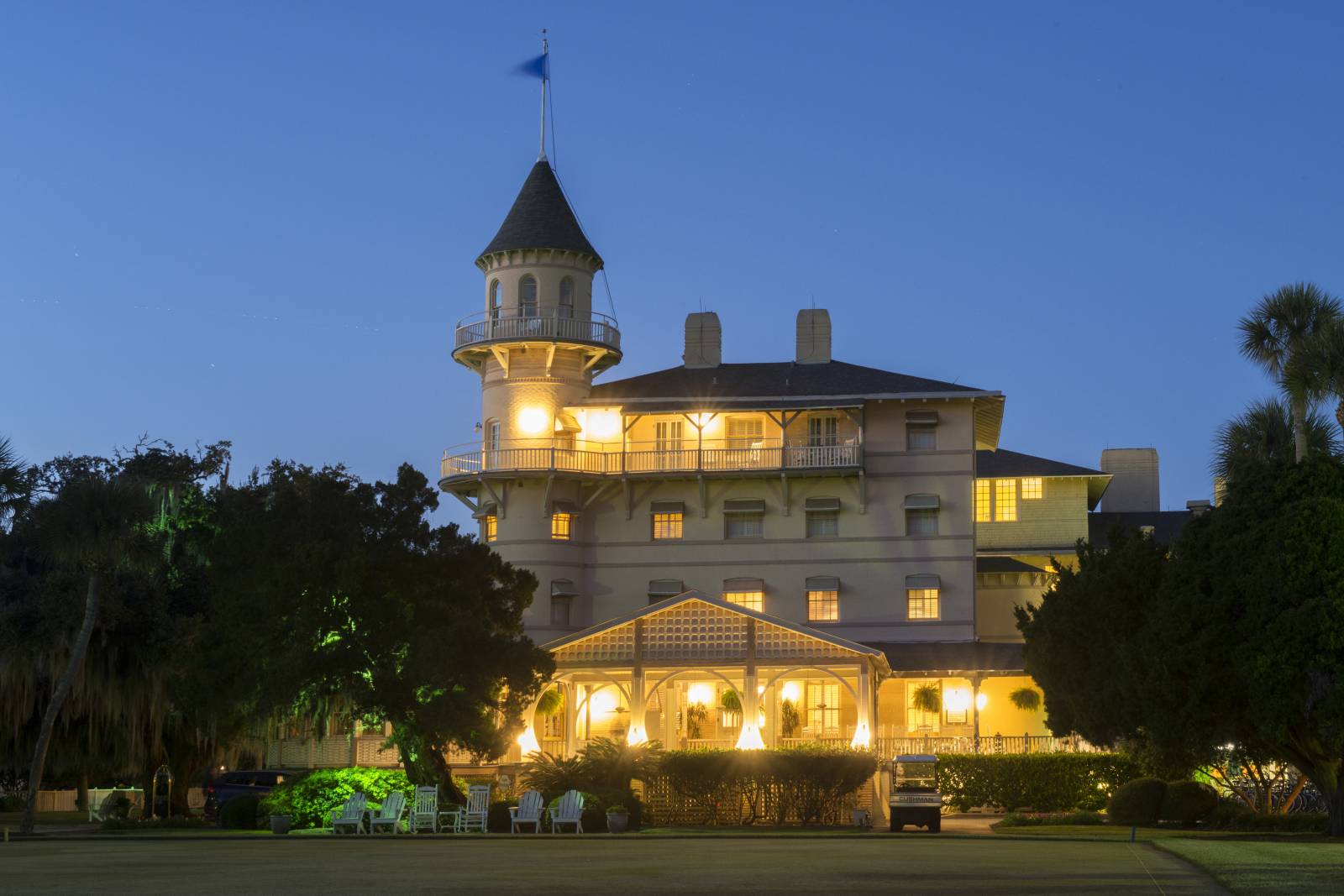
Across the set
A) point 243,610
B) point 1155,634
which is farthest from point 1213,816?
point 243,610

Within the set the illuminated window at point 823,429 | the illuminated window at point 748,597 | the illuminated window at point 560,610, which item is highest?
the illuminated window at point 823,429

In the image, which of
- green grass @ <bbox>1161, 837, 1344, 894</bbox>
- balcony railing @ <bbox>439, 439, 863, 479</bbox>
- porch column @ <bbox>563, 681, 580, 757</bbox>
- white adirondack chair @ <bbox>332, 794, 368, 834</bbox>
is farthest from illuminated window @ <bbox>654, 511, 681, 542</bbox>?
green grass @ <bbox>1161, 837, 1344, 894</bbox>

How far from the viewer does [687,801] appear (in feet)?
131

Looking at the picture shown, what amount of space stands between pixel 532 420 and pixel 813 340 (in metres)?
11.2

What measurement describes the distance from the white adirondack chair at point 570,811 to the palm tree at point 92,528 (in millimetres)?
11035

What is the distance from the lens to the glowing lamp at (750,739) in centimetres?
4212

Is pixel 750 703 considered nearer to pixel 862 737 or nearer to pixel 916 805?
pixel 862 737

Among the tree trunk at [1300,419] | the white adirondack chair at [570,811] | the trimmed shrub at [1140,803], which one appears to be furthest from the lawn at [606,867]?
the tree trunk at [1300,419]

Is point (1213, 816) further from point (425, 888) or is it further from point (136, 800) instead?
point (136, 800)

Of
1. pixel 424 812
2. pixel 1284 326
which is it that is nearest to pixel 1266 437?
pixel 1284 326

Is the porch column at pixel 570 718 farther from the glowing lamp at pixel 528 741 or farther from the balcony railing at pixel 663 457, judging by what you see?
the balcony railing at pixel 663 457

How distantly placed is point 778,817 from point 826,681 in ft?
46.8

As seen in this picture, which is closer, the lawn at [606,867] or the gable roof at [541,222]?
the lawn at [606,867]

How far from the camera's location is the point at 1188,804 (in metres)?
36.7
